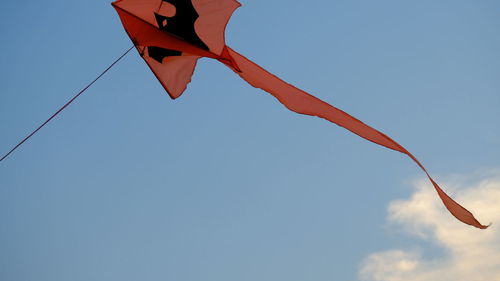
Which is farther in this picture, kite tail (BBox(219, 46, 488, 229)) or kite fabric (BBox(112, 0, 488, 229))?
kite tail (BBox(219, 46, 488, 229))

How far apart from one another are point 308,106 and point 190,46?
4.87 ft

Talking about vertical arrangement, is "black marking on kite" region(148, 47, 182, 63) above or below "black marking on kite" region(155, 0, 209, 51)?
below

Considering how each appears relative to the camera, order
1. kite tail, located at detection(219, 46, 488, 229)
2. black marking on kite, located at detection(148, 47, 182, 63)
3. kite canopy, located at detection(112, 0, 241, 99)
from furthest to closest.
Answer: black marking on kite, located at detection(148, 47, 182, 63) < kite tail, located at detection(219, 46, 488, 229) < kite canopy, located at detection(112, 0, 241, 99)

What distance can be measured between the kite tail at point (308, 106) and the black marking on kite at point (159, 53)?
0.52m

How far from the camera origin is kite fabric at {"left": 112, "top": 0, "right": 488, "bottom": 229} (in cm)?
520

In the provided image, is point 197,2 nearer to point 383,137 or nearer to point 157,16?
point 157,16

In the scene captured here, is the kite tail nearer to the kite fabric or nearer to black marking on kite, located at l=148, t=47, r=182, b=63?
the kite fabric

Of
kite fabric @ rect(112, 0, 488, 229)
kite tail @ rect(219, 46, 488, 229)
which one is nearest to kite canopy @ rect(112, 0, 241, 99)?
kite fabric @ rect(112, 0, 488, 229)

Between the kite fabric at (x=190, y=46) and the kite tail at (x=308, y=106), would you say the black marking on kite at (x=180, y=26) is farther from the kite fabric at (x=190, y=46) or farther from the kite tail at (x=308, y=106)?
the kite tail at (x=308, y=106)

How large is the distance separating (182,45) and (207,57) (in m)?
0.31

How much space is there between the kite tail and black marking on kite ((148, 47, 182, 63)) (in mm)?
516

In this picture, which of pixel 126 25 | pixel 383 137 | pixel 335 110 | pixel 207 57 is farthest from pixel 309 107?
pixel 126 25

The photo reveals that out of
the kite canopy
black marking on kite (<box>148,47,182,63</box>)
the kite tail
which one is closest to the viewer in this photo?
the kite canopy

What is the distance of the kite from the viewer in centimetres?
521
